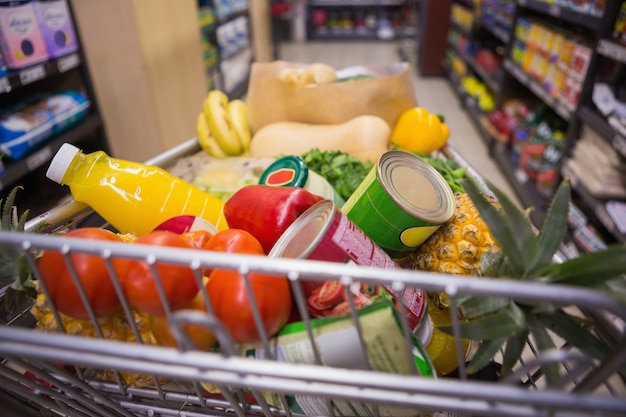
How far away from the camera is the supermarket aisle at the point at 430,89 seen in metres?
3.57

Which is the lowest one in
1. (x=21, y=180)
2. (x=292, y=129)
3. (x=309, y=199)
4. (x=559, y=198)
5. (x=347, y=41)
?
(x=347, y=41)

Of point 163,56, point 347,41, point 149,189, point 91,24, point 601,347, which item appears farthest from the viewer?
point 347,41

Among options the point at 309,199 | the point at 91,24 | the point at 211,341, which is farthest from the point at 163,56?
the point at 211,341

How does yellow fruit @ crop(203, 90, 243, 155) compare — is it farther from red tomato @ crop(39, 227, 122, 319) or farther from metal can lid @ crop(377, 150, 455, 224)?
red tomato @ crop(39, 227, 122, 319)

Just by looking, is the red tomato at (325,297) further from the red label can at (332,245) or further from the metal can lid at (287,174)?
the metal can lid at (287,174)

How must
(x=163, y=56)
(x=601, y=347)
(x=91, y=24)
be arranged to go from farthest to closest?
(x=163, y=56) → (x=91, y=24) → (x=601, y=347)

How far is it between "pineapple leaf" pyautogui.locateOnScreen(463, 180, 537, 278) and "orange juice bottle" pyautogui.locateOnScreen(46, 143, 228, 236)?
0.63m

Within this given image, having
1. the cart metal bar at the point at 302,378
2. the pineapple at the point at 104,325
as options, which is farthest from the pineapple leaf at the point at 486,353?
the pineapple at the point at 104,325

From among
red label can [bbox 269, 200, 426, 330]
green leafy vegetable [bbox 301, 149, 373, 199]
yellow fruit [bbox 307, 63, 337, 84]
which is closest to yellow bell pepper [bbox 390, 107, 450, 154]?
green leafy vegetable [bbox 301, 149, 373, 199]

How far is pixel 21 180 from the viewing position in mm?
2562

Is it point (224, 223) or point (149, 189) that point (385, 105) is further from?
point (149, 189)

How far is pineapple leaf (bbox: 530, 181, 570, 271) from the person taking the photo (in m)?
0.60

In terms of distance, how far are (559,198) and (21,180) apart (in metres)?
2.94

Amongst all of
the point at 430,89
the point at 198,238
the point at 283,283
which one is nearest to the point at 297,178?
the point at 198,238
